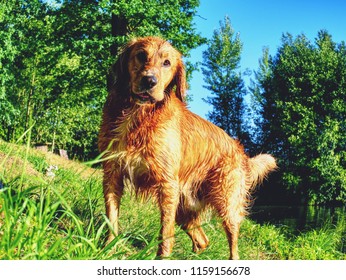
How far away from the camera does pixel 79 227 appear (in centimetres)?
244

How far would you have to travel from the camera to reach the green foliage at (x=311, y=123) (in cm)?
2861

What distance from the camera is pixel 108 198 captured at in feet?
11.6

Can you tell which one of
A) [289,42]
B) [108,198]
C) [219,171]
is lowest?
[108,198]

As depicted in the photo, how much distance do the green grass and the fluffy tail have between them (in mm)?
653

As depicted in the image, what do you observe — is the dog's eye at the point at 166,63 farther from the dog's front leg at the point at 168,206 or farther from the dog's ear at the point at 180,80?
the dog's front leg at the point at 168,206

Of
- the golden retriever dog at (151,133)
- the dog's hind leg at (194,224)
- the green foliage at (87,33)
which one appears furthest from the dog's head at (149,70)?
the green foliage at (87,33)

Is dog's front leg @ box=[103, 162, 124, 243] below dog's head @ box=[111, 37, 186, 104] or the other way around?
below

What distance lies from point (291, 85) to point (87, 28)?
1734cm

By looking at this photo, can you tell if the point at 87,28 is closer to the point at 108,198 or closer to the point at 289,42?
the point at 108,198

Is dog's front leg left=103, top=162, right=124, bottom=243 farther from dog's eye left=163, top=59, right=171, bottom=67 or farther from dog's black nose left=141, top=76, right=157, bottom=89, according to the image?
dog's eye left=163, top=59, right=171, bottom=67

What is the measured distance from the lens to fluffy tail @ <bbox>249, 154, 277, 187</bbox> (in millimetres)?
4816

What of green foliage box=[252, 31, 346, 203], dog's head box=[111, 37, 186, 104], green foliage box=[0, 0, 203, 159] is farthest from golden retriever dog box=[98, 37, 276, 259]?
green foliage box=[252, 31, 346, 203]

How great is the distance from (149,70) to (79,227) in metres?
1.39
